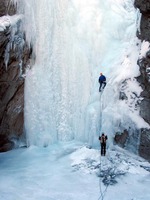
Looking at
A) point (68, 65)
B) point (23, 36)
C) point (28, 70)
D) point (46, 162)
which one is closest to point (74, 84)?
point (68, 65)

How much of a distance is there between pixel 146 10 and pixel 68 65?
484 cm

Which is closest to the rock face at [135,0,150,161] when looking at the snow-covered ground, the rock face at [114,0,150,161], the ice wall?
the rock face at [114,0,150,161]

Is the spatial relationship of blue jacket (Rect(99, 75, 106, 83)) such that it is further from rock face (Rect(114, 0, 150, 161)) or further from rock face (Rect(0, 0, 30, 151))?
rock face (Rect(0, 0, 30, 151))

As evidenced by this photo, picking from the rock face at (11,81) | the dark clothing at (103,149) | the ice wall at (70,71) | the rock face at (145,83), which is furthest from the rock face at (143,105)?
the rock face at (11,81)

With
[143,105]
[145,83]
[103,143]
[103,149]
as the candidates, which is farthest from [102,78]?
[103,149]

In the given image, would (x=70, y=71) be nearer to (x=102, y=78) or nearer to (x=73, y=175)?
(x=102, y=78)

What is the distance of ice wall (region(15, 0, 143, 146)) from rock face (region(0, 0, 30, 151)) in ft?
1.33

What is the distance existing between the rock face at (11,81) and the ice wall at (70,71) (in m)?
0.41

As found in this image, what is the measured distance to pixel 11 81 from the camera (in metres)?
14.2

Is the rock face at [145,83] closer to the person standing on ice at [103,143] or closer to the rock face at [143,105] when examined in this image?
the rock face at [143,105]

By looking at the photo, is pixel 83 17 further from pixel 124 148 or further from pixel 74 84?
pixel 124 148

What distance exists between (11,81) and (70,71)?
3.01 meters

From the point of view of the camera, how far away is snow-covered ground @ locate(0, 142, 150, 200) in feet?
33.3

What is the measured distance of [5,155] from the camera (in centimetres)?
1399
